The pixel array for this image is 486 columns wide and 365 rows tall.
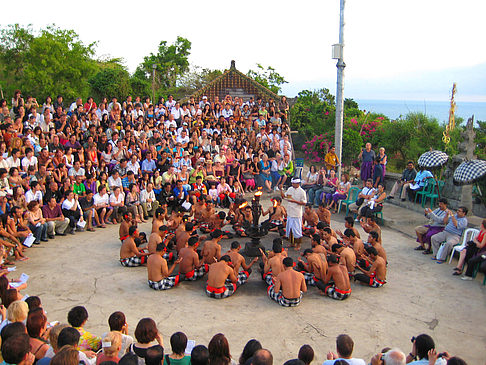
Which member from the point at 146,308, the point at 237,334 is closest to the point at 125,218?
the point at 146,308

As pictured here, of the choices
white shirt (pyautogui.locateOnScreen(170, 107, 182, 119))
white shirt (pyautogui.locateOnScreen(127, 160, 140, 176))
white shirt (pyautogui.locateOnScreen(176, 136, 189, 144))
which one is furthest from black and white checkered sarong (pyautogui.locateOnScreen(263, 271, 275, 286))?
white shirt (pyautogui.locateOnScreen(170, 107, 182, 119))

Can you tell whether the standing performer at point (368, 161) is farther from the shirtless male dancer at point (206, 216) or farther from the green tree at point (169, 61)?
the green tree at point (169, 61)

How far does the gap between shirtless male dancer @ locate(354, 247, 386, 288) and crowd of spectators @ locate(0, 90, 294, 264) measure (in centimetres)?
627

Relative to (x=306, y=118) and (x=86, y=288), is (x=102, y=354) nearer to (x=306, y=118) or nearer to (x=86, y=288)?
(x=86, y=288)

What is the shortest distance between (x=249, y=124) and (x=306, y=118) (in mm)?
11565

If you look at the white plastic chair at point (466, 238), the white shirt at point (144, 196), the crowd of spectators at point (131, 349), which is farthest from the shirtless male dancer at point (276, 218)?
the crowd of spectators at point (131, 349)

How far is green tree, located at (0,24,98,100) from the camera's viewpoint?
24.2m

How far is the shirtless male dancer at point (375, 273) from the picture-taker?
341 inches

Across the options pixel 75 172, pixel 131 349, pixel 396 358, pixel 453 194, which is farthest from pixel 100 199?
pixel 453 194

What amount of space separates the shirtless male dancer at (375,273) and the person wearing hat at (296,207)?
232 cm

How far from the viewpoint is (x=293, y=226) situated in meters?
10.9

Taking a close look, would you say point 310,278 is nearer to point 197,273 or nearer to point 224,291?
point 224,291

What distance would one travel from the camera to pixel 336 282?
815cm

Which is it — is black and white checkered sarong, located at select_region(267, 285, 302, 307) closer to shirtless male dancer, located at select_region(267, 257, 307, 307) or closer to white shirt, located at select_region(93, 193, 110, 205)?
shirtless male dancer, located at select_region(267, 257, 307, 307)
